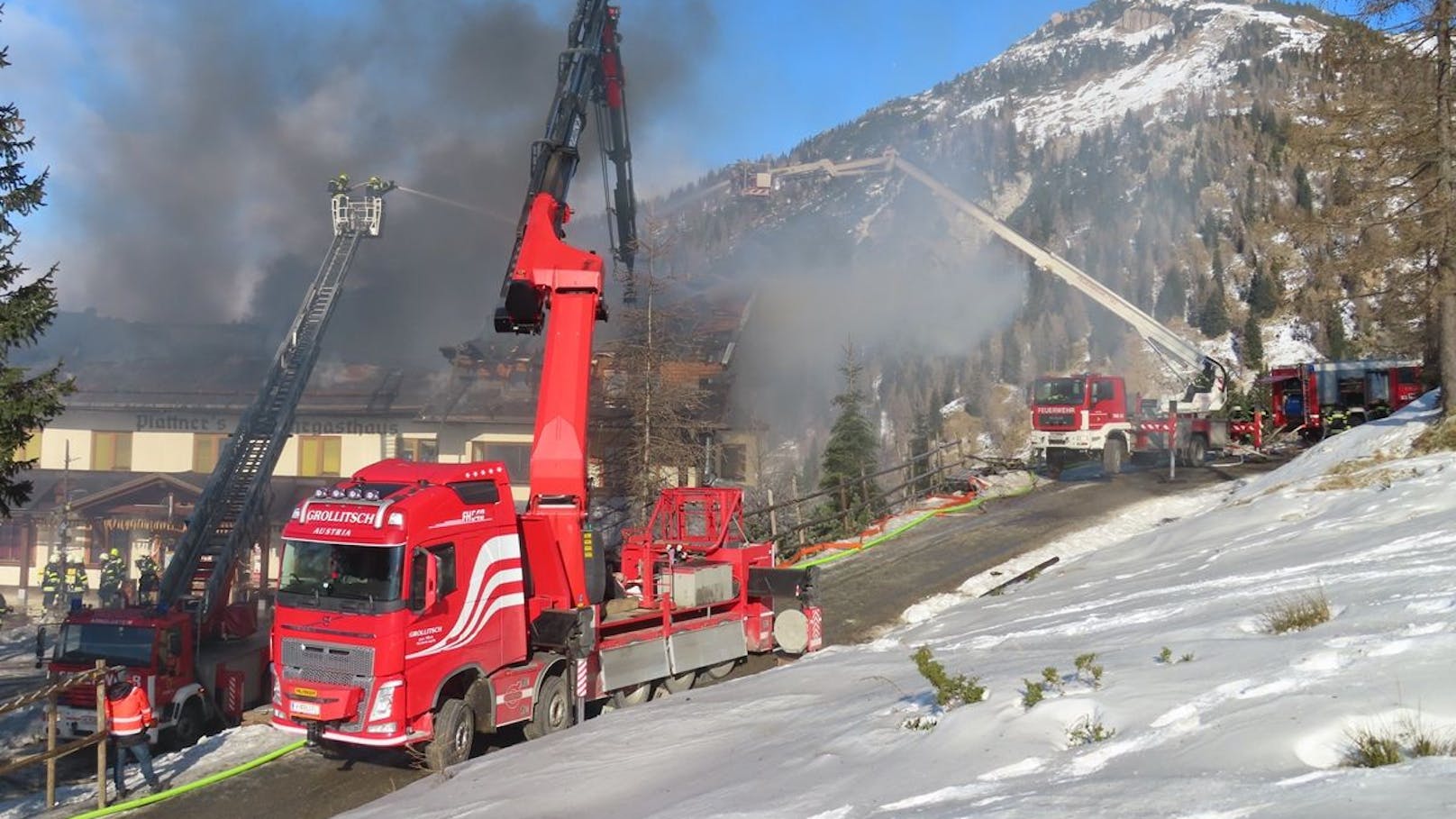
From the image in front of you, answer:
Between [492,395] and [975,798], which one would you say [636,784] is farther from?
[492,395]

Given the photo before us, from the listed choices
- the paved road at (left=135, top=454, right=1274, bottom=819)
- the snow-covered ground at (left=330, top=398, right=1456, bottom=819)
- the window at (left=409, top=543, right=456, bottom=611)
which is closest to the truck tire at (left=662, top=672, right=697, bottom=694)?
the paved road at (left=135, top=454, right=1274, bottom=819)

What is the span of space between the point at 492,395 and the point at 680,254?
21.9 metres

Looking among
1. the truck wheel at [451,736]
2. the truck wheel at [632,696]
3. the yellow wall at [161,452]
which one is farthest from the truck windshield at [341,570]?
the yellow wall at [161,452]

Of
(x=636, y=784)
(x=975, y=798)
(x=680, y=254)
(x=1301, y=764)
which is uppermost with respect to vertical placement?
(x=680, y=254)

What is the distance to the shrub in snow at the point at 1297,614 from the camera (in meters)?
6.79

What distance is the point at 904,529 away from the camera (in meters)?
20.9

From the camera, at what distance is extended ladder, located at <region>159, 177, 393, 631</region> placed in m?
19.6

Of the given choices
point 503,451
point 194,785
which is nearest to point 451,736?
point 194,785

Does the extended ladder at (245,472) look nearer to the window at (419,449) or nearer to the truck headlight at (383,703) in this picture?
the window at (419,449)

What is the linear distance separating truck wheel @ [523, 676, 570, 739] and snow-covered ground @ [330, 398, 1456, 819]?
1.17m

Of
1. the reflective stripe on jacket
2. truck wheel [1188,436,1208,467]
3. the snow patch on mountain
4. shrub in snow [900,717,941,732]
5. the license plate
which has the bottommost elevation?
the reflective stripe on jacket

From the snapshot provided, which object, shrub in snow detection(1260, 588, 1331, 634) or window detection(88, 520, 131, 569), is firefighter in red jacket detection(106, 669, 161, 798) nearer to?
shrub in snow detection(1260, 588, 1331, 634)

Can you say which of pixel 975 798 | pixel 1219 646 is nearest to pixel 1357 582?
pixel 1219 646

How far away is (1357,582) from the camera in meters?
8.07
